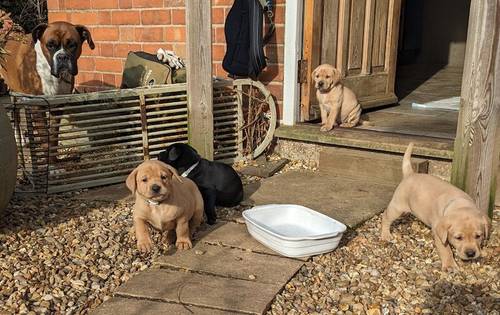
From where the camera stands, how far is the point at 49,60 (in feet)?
16.3

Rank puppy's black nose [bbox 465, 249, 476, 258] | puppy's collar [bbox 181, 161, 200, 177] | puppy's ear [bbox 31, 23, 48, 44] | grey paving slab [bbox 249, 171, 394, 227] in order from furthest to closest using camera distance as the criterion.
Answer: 1. puppy's ear [bbox 31, 23, 48, 44]
2. grey paving slab [bbox 249, 171, 394, 227]
3. puppy's collar [bbox 181, 161, 200, 177]
4. puppy's black nose [bbox 465, 249, 476, 258]

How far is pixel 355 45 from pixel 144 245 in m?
3.86

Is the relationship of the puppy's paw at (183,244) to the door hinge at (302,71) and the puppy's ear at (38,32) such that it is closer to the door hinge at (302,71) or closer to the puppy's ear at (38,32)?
the door hinge at (302,71)

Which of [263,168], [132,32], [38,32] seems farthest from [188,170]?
[132,32]

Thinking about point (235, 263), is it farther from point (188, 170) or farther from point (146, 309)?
point (188, 170)

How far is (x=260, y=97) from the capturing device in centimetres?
550

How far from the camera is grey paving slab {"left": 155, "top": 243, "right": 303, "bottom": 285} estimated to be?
304cm

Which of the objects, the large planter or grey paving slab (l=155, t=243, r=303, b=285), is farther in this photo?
the large planter

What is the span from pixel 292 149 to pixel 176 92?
140 centimetres

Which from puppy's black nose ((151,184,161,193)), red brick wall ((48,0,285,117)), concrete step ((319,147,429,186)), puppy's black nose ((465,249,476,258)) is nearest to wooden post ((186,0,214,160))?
red brick wall ((48,0,285,117))

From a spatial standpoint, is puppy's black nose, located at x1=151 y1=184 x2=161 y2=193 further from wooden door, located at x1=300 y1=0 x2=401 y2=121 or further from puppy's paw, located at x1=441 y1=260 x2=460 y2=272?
wooden door, located at x1=300 y1=0 x2=401 y2=121

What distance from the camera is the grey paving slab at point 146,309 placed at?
2637 millimetres

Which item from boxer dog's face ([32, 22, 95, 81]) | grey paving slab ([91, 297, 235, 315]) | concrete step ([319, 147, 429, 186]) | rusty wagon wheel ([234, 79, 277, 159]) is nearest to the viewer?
grey paving slab ([91, 297, 235, 315])

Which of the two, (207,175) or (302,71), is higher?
(302,71)
